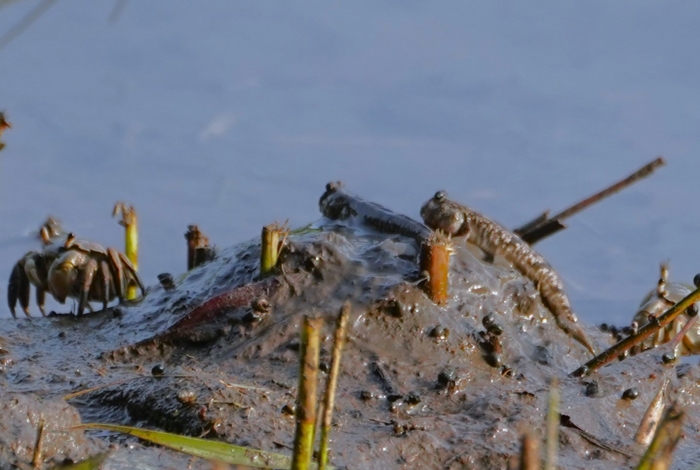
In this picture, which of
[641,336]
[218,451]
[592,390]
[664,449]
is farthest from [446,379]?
[664,449]

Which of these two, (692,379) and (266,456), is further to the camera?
(692,379)

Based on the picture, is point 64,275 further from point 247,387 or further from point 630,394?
point 630,394

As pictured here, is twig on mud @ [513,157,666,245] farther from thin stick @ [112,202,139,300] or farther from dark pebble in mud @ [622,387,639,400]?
thin stick @ [112,202,139,300]

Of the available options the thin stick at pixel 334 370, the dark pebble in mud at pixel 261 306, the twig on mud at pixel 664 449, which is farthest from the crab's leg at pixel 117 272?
the twig on mud at pixel 664 449

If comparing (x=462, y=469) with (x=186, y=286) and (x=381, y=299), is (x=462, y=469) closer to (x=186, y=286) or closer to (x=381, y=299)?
(x=381, y=299)

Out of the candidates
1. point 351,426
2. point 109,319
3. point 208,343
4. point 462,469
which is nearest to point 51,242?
point 109,319

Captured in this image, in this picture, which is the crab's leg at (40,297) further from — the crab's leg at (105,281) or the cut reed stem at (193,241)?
the cut reed stem at (193,241)

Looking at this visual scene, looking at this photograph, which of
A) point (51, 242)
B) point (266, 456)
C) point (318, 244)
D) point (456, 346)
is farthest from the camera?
point (51, 242)

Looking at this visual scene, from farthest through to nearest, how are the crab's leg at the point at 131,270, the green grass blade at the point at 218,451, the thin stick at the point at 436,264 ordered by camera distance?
the crab's leg at the point at 131,270, the thin stick at the point at 436,264, the green grass blade at the point at 218,451
